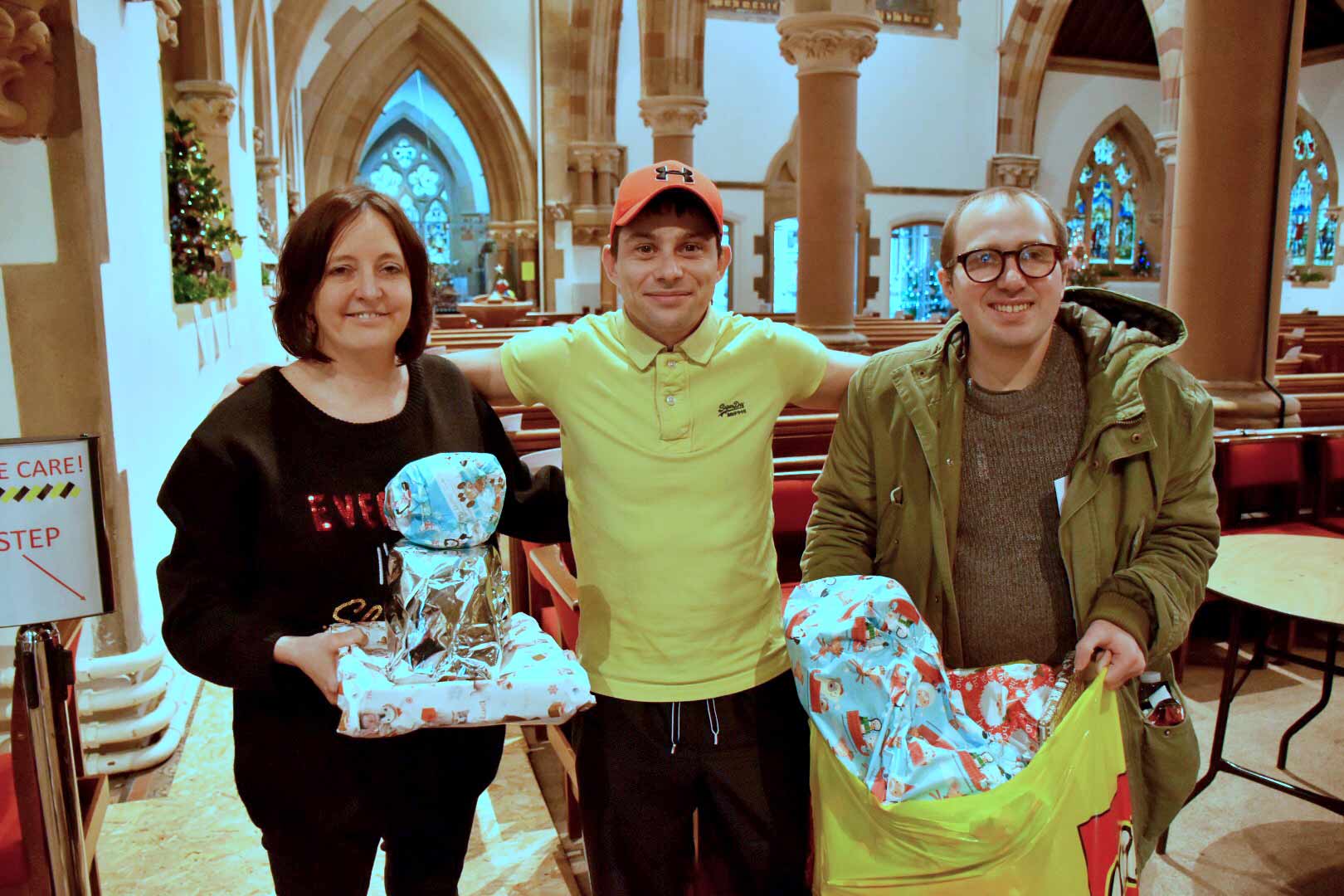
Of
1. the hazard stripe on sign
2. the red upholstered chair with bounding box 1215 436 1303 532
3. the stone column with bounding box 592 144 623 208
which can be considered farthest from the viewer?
the stone column with bounding box 592 144 623 208

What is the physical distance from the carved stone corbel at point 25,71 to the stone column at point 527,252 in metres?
16.8

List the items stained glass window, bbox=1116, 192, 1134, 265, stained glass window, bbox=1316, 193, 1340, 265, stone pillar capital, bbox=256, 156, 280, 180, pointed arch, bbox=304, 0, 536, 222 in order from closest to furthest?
stone pillar capital, bbox=256, 156, 280, 180, stained glass window, bbox=1316, 193, 1340, 265, pointed arch, bbox=304, 0, 536, 222, stained glass window, bbox=1116, 192, 1134, 265

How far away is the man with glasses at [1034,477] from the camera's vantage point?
154cm

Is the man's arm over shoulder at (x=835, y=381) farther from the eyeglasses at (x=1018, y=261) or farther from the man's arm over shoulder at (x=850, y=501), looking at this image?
the eyeglasses at (x=1018, y=261)

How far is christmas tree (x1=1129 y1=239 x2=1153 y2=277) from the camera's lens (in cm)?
1888

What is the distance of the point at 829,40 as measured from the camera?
21.7 feet

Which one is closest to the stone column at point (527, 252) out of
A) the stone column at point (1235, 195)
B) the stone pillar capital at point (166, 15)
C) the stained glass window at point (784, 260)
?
the stained glass window at point (784, 260)

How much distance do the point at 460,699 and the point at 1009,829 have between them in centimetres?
72

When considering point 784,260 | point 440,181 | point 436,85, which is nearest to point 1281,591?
point 784,260

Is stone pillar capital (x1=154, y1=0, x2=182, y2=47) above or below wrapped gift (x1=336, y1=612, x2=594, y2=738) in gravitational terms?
above

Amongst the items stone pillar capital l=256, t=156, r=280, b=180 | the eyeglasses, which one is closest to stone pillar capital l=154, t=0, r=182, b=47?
the eyeglasses

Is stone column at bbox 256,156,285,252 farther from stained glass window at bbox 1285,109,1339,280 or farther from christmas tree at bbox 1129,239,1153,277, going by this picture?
stained glass window at bbox 1285,109,1339,280

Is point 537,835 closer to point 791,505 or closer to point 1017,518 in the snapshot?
point 791,505

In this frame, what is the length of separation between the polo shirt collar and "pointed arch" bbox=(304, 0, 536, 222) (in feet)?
59.6
